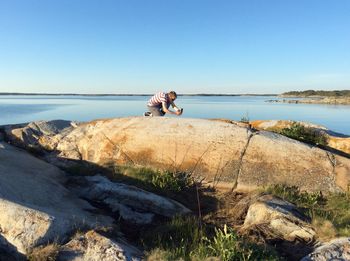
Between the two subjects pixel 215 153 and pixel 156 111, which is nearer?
pixel 215 153

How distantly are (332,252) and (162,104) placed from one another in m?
7.51

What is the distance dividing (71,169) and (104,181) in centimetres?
173

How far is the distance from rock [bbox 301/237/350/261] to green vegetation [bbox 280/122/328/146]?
516 cm

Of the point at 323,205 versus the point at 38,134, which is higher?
the point at 38,134

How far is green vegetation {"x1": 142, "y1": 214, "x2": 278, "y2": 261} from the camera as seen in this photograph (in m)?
5.48

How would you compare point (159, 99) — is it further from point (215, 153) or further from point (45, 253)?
point (45, 253)

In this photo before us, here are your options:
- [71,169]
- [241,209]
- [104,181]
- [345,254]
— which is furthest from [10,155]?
[345,254]

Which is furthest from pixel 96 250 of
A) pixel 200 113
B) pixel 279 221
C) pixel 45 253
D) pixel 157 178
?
pixel 200 113

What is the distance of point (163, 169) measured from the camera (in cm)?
996

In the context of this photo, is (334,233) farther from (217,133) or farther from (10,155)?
(10,155)

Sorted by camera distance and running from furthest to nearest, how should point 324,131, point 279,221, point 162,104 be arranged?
point 162,104
point 324,131
point 279,221

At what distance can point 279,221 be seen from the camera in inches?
273

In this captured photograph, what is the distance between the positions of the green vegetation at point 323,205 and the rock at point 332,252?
0.47 metres

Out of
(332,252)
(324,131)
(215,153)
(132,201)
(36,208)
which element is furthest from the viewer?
(324,131)
